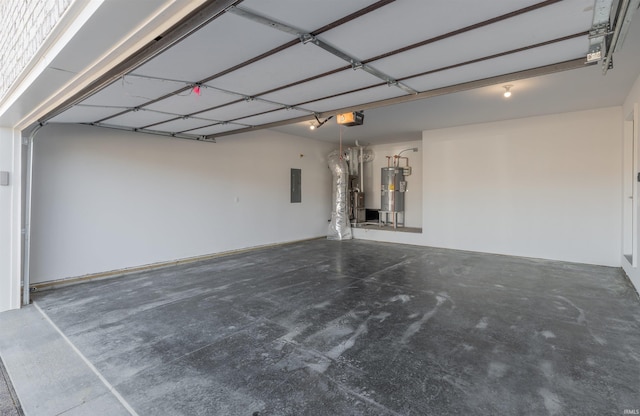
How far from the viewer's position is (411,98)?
10.7ft

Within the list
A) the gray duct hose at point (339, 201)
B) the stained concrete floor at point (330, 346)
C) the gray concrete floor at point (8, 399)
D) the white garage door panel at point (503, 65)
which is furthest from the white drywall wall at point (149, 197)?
the white garage door panel at point (503, 65)

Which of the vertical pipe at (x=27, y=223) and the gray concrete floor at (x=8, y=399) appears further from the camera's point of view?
the vertical pipe at (x=27, y=223)

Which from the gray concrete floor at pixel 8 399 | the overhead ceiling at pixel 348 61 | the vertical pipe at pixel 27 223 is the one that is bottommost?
the gray concrete floor at pixel 8 399

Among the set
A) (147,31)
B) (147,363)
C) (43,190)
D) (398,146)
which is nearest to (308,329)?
(147,363)

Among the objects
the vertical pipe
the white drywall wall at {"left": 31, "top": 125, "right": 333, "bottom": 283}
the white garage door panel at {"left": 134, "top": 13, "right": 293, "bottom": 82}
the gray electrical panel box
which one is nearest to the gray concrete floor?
the vertical pipe

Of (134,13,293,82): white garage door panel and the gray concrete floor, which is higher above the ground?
(134,13,293,82): white garage door panel

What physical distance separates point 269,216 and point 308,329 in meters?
4.59

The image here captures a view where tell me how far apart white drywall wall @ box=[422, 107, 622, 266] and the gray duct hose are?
2.09 m

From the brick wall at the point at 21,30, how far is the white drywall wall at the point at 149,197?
59.4 inches

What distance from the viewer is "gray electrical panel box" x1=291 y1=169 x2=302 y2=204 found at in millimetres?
7762

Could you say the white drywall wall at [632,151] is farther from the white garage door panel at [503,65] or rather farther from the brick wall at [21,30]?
the brick wall at [21,30]

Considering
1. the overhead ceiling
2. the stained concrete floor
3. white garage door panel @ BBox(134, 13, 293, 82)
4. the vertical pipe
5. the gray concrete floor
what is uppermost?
the overhead ceiling

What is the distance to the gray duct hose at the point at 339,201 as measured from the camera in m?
8.21

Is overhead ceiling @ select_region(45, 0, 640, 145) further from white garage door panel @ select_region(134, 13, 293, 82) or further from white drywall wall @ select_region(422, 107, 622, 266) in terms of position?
white drywall wall @ select_region(422, 107, 622, 266)
